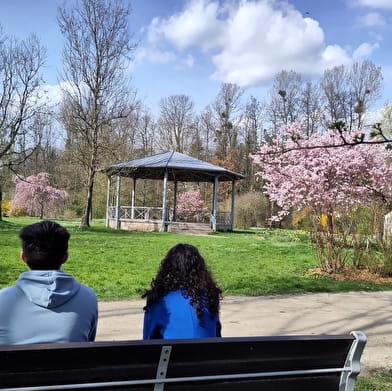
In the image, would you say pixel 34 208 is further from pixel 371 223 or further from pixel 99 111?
pixel 371 223

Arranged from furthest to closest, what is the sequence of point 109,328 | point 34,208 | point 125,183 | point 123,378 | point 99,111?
point 34,208, point 125,183, point 99,111, point 109,328, point 123,378

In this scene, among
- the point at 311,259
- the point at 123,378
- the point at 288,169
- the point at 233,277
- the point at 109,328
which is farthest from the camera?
the point at 288,169

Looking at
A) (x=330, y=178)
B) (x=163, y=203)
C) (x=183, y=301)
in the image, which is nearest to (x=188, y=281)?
(x=183, y=301)

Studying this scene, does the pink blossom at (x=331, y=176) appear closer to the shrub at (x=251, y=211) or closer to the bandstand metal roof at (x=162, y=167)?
the bandstand metal roof at (x=162, y=167)

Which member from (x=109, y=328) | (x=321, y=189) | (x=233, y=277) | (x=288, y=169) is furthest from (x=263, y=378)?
(x=288, y=169)

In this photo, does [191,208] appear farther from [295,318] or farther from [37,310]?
[37,310]

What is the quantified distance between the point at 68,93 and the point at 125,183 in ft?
47.6

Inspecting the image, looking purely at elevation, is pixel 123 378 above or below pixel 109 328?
above

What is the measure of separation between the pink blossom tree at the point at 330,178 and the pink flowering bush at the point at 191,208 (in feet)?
58.9

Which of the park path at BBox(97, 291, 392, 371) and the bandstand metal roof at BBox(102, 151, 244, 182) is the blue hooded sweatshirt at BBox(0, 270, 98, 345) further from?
the bandstand metal roof at BBox(102, 151, 244, 182)

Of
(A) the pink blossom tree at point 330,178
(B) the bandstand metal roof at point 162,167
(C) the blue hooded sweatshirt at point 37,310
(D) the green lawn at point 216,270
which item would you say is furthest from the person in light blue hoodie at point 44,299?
(B) the bandstand metal roof at point 162,167

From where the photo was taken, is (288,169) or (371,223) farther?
(288,169)

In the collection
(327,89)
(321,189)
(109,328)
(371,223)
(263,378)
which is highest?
(327,89)

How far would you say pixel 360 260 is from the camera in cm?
1203
